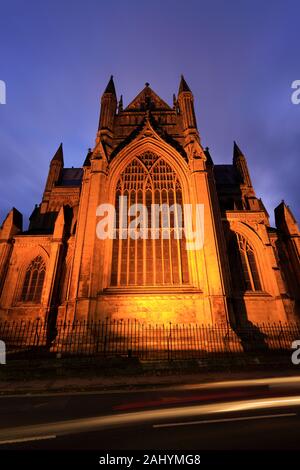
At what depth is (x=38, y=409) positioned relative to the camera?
5496 mm

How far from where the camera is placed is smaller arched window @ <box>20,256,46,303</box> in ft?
56.4

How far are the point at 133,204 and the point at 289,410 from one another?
14.4m

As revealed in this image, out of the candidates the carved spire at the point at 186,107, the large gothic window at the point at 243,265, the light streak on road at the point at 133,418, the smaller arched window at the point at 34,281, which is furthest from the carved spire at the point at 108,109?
the light streak on road at the point at 133,418

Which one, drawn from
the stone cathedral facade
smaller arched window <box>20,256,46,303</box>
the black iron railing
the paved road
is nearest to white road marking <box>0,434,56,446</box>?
the paved road

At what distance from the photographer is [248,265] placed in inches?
674

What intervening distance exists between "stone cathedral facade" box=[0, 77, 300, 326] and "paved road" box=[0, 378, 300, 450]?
23.1 ft

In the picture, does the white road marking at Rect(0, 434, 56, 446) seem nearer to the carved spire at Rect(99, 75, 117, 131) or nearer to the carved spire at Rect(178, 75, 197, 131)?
the carved spire at Rect(99, 75, 117, 131)

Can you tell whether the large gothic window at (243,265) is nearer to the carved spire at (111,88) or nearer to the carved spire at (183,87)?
the carved spire at (183,87)

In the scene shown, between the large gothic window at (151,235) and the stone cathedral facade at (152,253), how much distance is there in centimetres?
7

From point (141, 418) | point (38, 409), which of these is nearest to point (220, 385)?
point (141, 418)

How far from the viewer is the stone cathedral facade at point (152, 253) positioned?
45.4 feet

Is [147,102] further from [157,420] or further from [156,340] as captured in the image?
[157,420]
